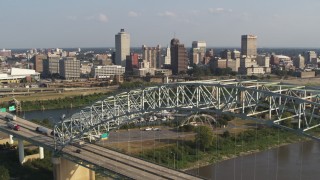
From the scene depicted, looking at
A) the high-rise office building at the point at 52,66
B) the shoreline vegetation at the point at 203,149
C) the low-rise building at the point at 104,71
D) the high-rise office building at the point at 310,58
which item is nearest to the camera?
the shoreline vegetation at the point at 203,149

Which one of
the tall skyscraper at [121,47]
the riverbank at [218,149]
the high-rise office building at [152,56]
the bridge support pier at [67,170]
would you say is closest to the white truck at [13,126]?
the bridge support pier at [67,170]

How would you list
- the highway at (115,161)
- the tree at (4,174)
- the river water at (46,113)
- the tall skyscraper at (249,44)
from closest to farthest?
the highway at (115,161), the tree at (4,174), the river water at (46,113), the tall skyscraper at (249,44)

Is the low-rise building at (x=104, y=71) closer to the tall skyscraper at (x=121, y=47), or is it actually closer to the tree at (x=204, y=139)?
the tall skyscraper at (x=121, y=47)

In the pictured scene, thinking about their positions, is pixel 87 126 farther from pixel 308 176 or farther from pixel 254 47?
pixel 254 47

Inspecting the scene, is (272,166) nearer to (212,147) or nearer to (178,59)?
(212,147)

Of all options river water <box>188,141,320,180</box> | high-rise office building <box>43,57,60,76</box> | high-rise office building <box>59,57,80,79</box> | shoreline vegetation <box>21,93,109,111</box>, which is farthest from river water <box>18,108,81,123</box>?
high-rise office building <box>43,57,60,76</box>

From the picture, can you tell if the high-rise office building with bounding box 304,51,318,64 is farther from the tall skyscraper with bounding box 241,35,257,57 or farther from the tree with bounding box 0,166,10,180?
the tree with bounding box 0,166,10,180

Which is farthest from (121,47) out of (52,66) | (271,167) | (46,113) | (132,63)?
(271,167)

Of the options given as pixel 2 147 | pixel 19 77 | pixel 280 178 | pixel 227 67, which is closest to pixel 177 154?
pixel 280 178

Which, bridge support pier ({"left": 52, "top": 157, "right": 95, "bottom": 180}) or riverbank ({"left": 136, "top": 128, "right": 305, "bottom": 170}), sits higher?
bridge support pier ({"left": 52, "top": 157, "right": 95, "bottom": 180})
